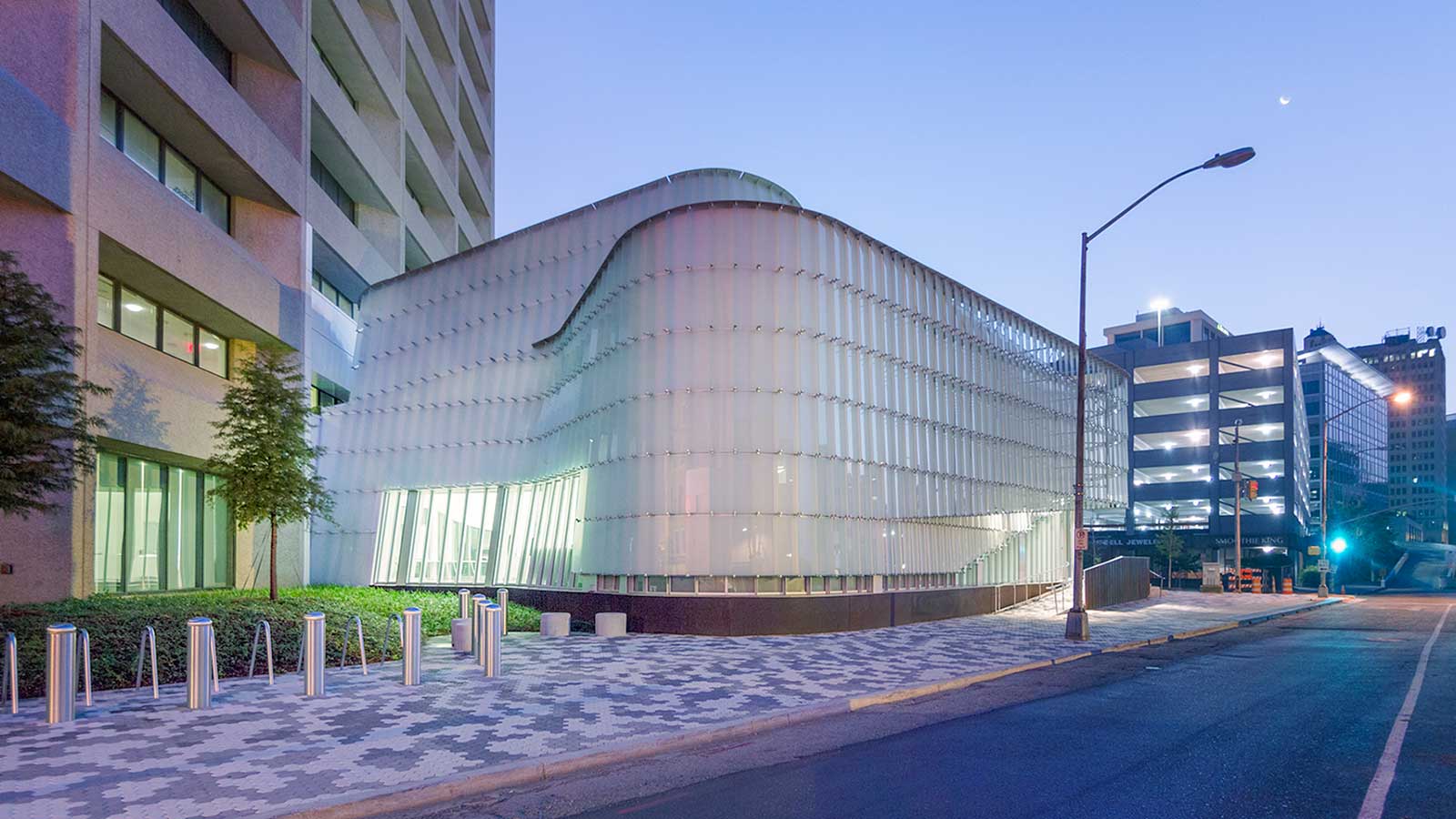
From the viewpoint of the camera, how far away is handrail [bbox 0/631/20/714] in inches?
487

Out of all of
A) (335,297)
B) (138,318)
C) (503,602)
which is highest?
(335,297)

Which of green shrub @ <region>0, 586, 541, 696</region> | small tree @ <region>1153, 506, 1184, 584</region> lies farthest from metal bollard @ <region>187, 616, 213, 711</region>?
small tree @ <region>1153, 506, 1184, 584</region>

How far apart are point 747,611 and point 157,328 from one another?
17949mm

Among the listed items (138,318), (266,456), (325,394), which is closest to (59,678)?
(266,456)

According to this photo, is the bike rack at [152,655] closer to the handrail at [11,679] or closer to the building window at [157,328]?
the handrail at [11,679]

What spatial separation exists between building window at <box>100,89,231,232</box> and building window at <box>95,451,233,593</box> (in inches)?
290

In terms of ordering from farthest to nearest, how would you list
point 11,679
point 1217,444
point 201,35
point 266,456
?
point 1217,444
point 201,35
point 266,456
point 11,679

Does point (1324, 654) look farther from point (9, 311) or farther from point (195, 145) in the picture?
point (195, 145)

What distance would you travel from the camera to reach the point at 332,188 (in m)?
40.2

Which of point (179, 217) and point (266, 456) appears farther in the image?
point (179, 217)

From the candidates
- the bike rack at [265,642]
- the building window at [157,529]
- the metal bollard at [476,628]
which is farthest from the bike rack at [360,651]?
the building window at [157,529]

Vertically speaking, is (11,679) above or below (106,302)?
below

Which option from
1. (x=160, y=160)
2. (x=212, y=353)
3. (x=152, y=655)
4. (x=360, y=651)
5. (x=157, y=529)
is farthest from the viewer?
(x=212, y=353)

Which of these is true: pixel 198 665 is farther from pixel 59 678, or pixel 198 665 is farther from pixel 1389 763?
pixel 1389 763
